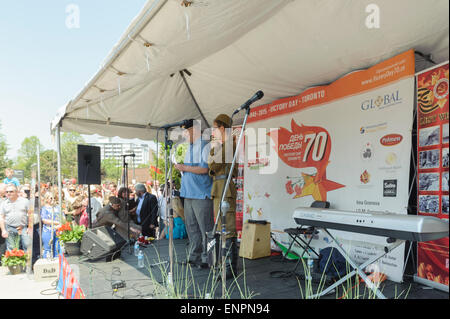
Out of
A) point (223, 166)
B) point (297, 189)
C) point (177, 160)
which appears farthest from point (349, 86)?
point (177, 160)

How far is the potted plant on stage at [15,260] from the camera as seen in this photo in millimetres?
4781

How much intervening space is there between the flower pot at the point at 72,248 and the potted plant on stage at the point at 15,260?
1282 mm

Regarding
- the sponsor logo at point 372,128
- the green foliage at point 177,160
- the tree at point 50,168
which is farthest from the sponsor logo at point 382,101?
the tree at point 50,168

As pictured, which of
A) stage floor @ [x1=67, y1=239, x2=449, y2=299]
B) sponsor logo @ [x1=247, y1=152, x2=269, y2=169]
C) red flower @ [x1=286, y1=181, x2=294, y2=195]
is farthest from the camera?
sponsor logo @ [x1=247, y1=152, x2=269, y2=169]

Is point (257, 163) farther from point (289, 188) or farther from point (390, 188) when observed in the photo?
point (390, 188)

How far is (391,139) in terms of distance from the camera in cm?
290

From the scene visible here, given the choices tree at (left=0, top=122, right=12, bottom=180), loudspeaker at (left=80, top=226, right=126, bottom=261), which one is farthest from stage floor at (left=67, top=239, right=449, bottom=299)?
tree at (left=0, top=122, right=12, bottom=180)

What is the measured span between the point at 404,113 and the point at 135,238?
13.9 ft

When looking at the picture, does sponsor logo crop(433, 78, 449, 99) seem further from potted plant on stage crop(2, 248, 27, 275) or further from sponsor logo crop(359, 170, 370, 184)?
potted plant on stage crop(2, 248, 27, 275)

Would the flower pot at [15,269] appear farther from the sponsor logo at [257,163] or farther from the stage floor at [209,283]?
the sponsor logo at [257,163]

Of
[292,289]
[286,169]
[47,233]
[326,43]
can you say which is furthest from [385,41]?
[47,233]

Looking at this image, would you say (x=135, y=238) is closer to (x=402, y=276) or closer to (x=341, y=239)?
(x=341, y=239)

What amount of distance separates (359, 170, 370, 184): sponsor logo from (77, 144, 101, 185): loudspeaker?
147 inches

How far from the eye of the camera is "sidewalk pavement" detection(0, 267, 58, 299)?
3.59 meters
